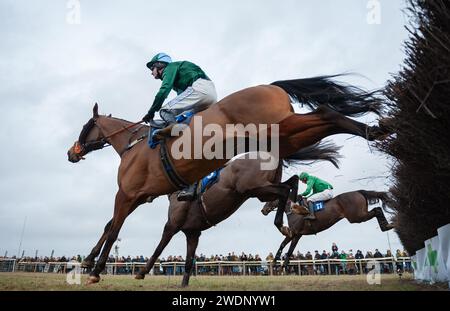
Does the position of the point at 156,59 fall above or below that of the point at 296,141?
above

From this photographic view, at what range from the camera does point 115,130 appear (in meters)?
6.72

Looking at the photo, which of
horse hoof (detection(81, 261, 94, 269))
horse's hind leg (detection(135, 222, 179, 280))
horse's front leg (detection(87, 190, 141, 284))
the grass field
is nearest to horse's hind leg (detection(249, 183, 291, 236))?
the grass field

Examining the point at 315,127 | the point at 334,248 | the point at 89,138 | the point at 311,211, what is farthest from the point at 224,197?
the point at 334,248

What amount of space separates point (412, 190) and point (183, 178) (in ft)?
9.91

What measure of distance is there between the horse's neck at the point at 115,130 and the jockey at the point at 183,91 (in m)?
0.81

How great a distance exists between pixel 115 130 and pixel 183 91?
5.65 feet

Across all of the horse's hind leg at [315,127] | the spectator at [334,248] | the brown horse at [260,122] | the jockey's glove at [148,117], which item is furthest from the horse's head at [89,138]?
the spectator at [334,248]

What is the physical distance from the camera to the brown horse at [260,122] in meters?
4.74

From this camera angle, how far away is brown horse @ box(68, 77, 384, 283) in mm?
4742

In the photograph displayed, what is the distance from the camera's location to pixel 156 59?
5.99 m

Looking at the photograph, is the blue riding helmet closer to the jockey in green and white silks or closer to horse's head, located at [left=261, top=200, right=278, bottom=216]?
the jockey in green and white silks
